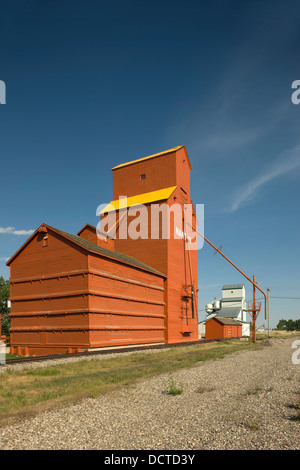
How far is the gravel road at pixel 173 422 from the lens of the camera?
5.58 m

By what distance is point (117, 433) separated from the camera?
618 cm

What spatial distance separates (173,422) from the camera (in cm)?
678

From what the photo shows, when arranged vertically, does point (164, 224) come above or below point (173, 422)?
above

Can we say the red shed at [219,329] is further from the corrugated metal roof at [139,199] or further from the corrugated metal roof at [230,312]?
the corrugated metal roof at [139,199]

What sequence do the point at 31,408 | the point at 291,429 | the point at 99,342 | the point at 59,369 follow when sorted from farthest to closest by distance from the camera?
the point at 99,342 < the point at 59,369 < the point at 31,408 < the point at 291,429

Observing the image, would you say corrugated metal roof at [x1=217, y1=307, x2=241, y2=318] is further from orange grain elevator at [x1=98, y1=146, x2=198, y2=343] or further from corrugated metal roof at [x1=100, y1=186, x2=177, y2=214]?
corrugated metal roof at [x1=100, y1=186, x2=177, y2=214]

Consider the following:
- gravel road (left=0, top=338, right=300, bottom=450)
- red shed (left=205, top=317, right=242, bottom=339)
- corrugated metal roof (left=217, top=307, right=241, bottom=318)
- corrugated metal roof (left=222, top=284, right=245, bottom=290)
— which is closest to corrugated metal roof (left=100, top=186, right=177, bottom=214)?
red shed (left=205, top=317, right=242, bottom=339)

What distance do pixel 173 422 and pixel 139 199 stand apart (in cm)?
2992

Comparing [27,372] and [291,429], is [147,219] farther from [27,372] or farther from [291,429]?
[291,429]

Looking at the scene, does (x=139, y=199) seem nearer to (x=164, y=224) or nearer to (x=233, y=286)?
(x=164, y=224)

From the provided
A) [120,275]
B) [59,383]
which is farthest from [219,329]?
[59,383]

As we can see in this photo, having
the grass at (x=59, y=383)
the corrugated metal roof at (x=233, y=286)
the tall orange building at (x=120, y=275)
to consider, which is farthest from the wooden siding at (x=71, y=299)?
the corrugated metal roof at (x=233, y=286)

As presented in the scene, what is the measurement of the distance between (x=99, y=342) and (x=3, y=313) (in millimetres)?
41242
